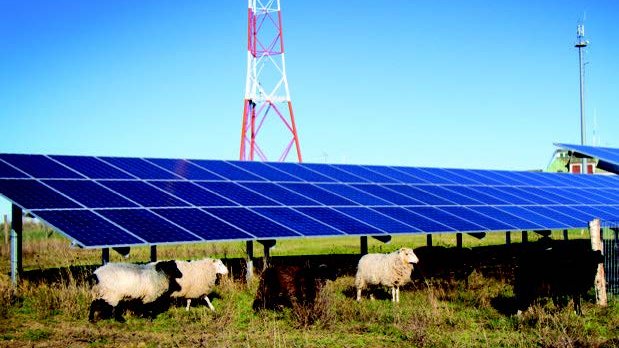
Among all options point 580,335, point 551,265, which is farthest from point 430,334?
point 551,265

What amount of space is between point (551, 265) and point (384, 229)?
551 cm

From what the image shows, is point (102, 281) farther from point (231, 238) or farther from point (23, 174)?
point (23, 174)

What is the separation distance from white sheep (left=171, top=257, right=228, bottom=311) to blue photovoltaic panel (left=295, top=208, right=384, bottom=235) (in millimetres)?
4020

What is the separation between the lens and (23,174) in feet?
62.5

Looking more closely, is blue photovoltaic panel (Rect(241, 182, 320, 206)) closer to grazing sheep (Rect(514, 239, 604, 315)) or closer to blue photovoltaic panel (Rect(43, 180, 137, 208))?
blue photovoltaic panel (Rect(43, 180, 137, 208))

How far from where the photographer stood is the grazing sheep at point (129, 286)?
14805mm

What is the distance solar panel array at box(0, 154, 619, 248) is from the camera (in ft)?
56.6

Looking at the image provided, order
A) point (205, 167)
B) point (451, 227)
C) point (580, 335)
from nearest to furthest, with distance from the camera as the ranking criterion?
point (580, 335) < point (451, 227) < point (205, 167)

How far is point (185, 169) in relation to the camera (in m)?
23.8

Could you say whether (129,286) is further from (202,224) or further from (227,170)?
(227,170)

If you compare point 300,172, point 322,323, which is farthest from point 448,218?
point 322,323

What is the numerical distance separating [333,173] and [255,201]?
6.85 metres

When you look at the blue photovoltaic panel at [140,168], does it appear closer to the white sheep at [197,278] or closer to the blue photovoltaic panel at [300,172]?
the blue photovoltaic panel at [300,172]

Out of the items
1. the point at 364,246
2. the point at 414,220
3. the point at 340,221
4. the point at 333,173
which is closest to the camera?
the point at 340,221
